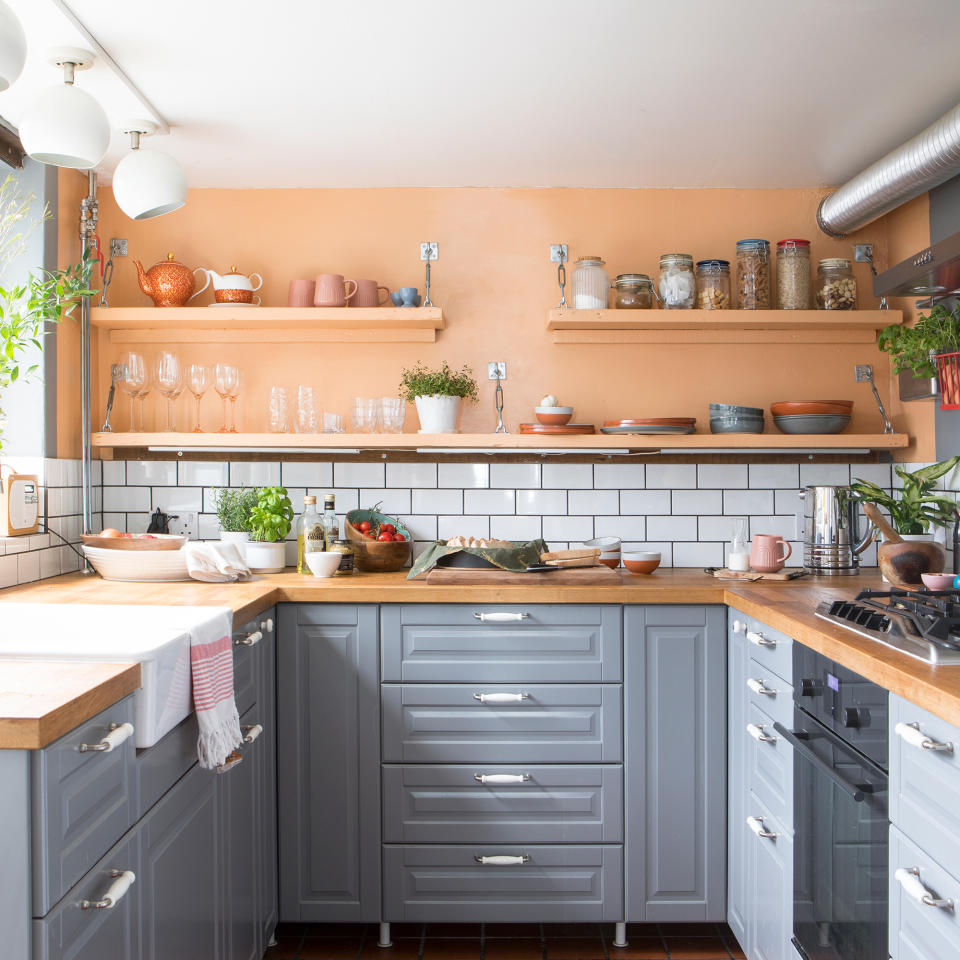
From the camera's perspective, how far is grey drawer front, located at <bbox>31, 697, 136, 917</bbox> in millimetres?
1160

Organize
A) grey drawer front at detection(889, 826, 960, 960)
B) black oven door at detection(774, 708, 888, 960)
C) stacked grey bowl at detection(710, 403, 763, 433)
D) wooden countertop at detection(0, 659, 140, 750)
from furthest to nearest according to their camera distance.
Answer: stacked grey bowl at detection(710, 403, 763, 433) < black oven door at detection(774, 708, 888, 960) < grey drawer front at detection(889, 826, 960, 960) < wooden countertop at detection(0, 659, 140, 750)

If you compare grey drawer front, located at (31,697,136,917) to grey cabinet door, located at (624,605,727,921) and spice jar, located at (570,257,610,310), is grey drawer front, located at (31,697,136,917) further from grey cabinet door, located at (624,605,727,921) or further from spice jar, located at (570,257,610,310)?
spice jar, located at (570,257,610,310)

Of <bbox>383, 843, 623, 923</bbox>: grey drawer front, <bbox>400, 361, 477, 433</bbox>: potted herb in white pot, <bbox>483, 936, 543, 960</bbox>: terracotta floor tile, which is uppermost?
<bbox>400, 361, 477, 433</bbox>: potted herb in white pot

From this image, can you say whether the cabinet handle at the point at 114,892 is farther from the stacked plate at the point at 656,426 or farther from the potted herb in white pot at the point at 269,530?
the stacked plate at the point at 656,426

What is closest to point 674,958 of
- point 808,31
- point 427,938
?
point 427,938

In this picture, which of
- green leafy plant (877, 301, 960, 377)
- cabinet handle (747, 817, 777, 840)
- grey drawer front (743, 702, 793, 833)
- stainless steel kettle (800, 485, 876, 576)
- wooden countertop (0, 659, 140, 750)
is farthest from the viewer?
stainless steel kettle (800, 485, 876, 576)

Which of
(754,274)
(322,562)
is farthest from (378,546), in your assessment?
(754,274)

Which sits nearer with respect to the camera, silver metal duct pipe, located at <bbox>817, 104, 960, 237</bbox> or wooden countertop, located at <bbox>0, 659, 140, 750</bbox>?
wooden countertop, located at <bbox>0, 659, 140, 750</bbox>

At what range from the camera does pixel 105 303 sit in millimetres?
3143

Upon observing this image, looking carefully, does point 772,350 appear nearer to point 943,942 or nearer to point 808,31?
point 808,31

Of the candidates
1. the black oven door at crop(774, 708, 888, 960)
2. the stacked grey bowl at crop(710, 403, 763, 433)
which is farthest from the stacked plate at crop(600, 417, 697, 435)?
the black oven door at crop(774, 708, 888, 960)

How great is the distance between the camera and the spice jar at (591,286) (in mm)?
3000

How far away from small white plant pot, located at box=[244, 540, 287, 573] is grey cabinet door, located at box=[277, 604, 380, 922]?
1.40 ft

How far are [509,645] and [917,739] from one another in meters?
1.30
